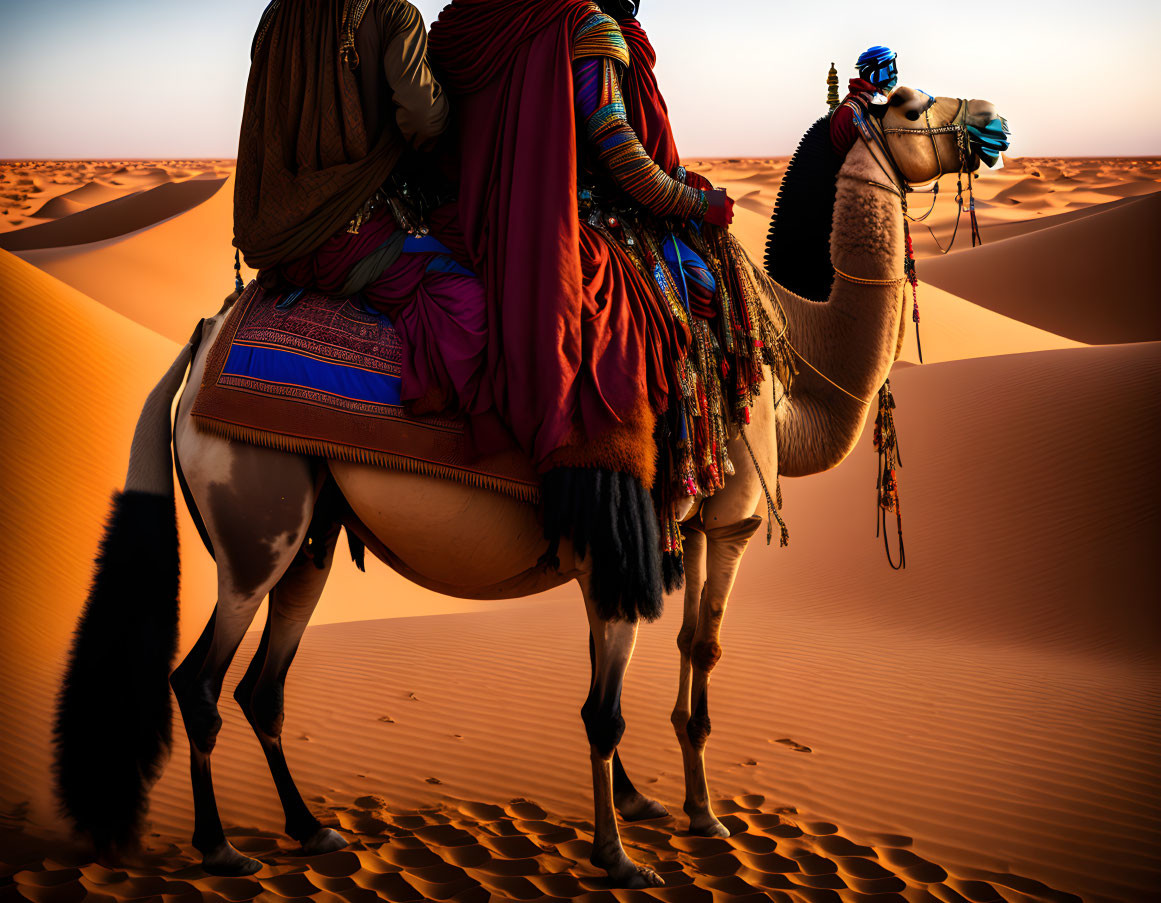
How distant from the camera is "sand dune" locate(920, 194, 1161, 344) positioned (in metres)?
30.0

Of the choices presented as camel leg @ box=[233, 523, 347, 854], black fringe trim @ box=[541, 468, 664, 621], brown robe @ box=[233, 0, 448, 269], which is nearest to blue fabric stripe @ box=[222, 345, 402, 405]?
brown robe @ box=[233, 0, 448, 269]

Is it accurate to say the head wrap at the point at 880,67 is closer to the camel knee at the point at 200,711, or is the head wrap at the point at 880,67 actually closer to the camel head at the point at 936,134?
the camel head at the point at 936,134

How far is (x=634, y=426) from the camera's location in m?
3.98

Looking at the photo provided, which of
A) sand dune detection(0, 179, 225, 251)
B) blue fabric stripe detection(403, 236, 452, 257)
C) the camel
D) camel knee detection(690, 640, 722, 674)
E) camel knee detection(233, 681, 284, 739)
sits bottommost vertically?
camel knee detection(233, 681, 284, 739)

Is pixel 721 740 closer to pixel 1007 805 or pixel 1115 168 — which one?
pixel 1007 805

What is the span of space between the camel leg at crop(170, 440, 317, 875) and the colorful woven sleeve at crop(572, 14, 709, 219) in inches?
72.9

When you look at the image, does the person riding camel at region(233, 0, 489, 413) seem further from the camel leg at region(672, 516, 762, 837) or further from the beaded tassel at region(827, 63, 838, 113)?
the beaded tassel at region(827, 63, 838, 113)

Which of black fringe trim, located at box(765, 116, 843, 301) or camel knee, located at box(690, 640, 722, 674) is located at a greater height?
black fringe trim, located at box(765, 116, 843, 301)

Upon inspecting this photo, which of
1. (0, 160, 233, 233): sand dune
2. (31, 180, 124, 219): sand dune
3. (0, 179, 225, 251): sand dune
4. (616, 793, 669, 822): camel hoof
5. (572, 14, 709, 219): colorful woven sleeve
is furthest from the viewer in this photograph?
(0, 160, 233, 233): sand dune

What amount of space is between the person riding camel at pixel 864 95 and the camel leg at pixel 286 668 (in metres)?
3.19

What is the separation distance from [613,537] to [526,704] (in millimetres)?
4269

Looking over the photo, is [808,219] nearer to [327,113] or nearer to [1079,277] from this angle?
[327,113]

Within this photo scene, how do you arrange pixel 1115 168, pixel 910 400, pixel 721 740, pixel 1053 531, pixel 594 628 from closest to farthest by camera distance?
pixel 594 628 < pixel 721 740 < pixel 1053 531 < pixel 910 400 < pixel 1115 168

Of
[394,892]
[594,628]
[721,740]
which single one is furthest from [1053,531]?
[394,892]
